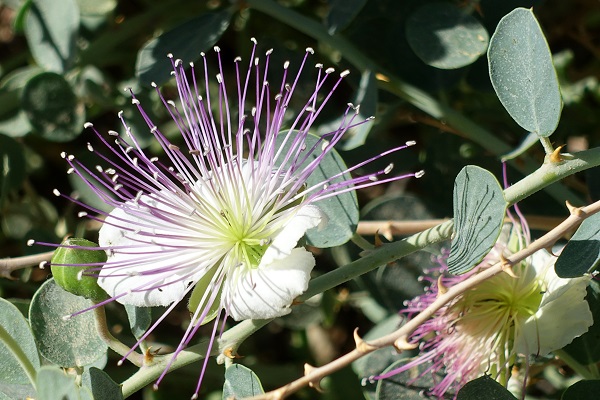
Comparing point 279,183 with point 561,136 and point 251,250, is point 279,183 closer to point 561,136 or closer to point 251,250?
point 251,250

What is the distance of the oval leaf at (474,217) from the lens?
133cm

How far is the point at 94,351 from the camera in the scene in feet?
4.99

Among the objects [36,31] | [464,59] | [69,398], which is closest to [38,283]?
[36,31]

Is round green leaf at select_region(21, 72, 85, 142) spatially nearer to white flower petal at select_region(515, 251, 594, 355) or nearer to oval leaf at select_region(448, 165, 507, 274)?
oval leaf at select_region(448, 165, 507, 274)

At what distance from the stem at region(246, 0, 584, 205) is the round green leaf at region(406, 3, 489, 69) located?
0.43 feet

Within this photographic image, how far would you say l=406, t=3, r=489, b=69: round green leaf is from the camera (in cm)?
Answer: 174

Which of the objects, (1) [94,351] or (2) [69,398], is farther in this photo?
(1) [94,351]

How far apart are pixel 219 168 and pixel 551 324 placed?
68 centimetres

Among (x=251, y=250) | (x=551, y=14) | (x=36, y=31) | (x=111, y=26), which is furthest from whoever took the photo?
(x=551, y=14)

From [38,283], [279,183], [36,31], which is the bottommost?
[38,283]

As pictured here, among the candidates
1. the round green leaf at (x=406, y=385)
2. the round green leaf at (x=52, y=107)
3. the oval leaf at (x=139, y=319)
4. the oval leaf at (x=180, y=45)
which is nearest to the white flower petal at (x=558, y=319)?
the round green leaf at (x=406, y=385)

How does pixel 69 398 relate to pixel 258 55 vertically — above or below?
below

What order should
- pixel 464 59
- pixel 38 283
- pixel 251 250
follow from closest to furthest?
pixel 251 250, pixel 464 59, pixel 38 283

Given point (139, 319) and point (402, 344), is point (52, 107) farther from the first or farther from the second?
point (402, 344)
